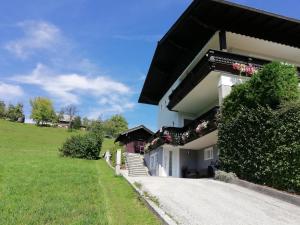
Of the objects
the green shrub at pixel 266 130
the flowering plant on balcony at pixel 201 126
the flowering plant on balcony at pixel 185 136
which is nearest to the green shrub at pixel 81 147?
the flowering plant on balcony at pixel 185 136

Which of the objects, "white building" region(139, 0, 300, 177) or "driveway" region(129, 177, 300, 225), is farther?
"white building" region(139, 0, 300, 177)

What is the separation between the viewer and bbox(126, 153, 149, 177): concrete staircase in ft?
97.6

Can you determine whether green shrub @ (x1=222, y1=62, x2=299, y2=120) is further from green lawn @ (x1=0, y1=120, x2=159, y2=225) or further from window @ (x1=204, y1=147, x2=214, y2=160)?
window @ (x1=204, y1=147, x2=214, y2=160)

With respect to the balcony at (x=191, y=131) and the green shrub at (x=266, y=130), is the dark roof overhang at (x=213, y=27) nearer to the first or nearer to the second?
the balcony at (x=191, y=131)

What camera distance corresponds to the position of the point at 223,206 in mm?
9328

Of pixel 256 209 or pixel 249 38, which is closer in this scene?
pixel 256 209

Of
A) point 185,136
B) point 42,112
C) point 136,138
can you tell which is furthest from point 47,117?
point 185,136

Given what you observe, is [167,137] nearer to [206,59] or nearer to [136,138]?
[206,59]

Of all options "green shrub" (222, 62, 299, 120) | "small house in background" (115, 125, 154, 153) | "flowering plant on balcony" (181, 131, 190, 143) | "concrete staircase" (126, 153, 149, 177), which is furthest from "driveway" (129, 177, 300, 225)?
"small house in background" (115, 125, 154, 153)

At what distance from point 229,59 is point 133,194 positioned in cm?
940

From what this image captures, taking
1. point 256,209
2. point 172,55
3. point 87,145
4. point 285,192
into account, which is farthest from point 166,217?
point 87,145

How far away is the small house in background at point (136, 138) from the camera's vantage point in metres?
45.6

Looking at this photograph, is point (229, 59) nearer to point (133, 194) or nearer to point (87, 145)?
point (133, 194)

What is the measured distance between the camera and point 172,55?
86.6 feet
